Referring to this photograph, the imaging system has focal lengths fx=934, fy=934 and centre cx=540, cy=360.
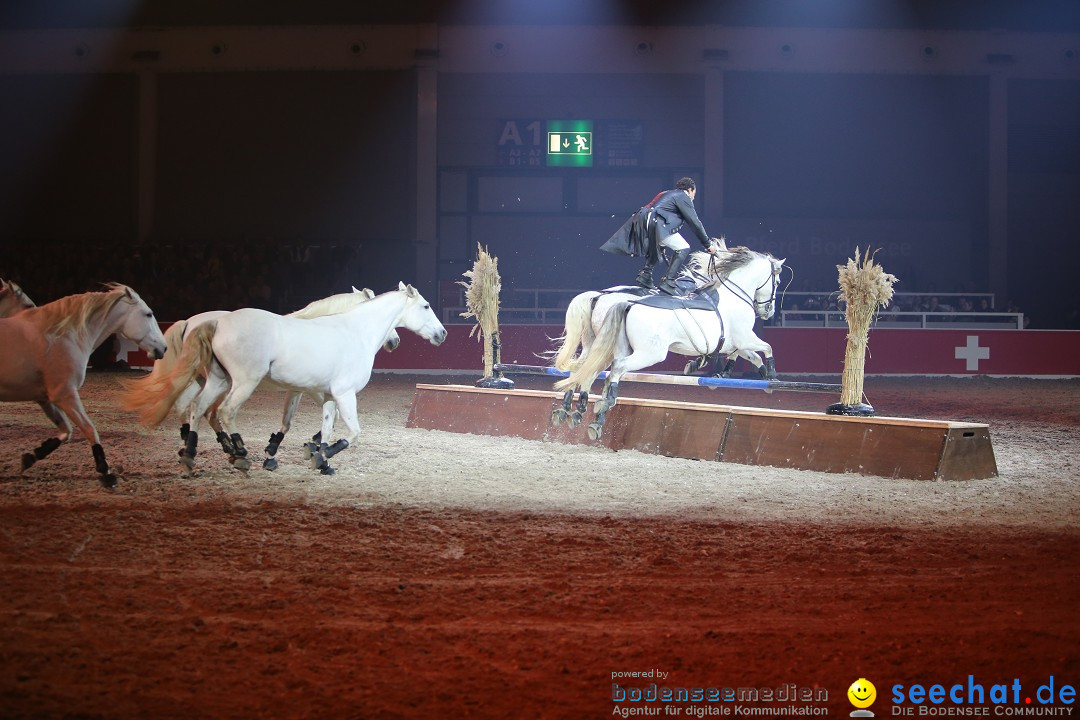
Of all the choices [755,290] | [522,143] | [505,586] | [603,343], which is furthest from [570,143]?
[505,586]

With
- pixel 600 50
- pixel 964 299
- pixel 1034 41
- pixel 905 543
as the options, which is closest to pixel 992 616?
pixel 905 543

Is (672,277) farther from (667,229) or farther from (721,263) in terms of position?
(721,263)

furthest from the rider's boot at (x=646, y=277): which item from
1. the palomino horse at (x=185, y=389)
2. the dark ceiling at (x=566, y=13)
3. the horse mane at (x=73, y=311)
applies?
the dark ceiling at (x=566, y=13)

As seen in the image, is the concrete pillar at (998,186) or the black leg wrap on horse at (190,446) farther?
the concrete pillar at (998,186)

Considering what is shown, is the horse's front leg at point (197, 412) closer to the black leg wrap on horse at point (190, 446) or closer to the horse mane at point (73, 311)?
the black leg wrap on horse at point (190, 446)

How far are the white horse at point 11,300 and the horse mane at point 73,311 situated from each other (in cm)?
265

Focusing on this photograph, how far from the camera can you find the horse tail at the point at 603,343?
914 cm

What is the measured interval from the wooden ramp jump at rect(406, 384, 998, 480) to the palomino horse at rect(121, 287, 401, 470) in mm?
2385

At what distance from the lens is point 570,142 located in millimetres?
22391

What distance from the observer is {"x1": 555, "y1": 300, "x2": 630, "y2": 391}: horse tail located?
9.14 meters

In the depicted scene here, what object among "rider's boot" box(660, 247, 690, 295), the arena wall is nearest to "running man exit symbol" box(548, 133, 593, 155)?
the arena wall

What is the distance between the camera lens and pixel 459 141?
23547 millimetres

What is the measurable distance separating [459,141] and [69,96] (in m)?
10.0

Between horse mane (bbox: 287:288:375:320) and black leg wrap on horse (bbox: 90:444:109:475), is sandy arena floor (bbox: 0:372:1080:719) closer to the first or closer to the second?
black leg wrap on horse (bbox: 90:444:109:475)
